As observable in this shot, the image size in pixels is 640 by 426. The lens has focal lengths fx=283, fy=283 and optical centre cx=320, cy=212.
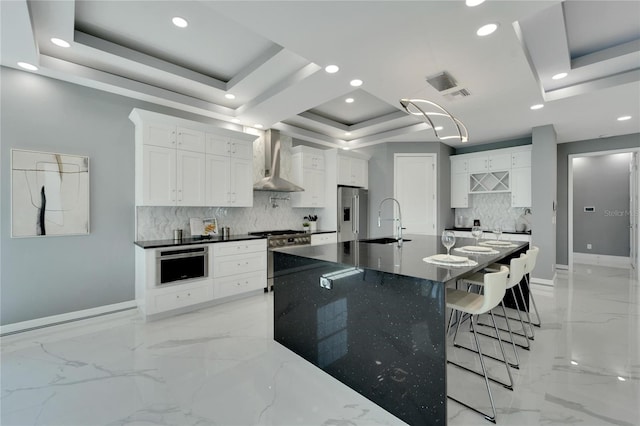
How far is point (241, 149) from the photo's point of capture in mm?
4414

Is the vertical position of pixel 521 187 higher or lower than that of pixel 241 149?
lower

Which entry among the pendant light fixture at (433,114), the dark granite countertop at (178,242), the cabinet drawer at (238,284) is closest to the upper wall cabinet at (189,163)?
the dark granite countertop at (178,242)

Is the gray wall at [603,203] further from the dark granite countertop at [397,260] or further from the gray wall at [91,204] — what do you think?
the gray wall at [91,204]

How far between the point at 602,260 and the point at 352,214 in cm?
595

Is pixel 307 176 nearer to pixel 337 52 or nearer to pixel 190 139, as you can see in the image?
pixel 190 139

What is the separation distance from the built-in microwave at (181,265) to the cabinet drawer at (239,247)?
0.17 metres

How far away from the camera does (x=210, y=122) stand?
4.36 metres

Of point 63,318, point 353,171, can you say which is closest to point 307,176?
point 353,171

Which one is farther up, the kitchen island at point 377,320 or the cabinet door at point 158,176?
the cabinet door at point 158,176

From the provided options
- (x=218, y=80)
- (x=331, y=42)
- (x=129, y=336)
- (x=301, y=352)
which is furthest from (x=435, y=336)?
(x=218, y=80)

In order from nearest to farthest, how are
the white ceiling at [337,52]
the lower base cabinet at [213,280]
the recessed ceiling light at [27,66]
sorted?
1. the white ceiling at [337,52]
2. the recessed ceiling light at [27,66]
3. the lower base cabinet at [213,280]

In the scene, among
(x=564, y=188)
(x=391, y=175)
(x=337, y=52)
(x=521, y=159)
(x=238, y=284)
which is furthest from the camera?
(x=391, y=175)

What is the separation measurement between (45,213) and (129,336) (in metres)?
1.66

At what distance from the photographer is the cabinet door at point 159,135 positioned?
3.49 m
